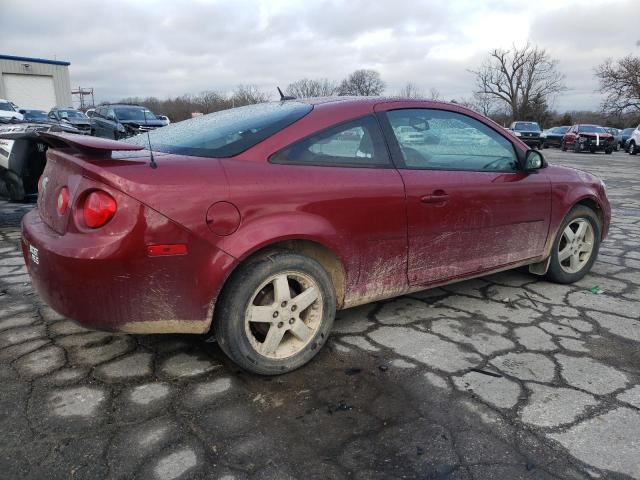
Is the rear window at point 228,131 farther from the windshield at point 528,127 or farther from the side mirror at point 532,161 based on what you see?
the windshield at point 528,127

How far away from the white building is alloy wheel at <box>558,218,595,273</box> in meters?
45.8

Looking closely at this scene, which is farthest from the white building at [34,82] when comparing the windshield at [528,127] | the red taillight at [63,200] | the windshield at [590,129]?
the red taillight at [63,200]

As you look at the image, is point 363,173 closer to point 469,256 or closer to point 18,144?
point 469,256

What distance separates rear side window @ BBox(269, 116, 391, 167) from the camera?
8.62 ft

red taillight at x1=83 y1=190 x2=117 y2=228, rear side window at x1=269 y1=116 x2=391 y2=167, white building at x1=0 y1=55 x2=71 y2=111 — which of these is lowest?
red taillight at x1=83 y1=190 x2=117 y2=228

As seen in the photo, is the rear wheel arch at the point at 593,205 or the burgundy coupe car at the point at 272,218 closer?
the burgundy coupe car at the point at 272,218

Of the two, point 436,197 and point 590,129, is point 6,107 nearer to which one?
point 436,197

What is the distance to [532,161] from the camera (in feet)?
11.9

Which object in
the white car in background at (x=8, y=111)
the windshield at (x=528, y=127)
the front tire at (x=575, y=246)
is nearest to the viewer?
the front tire at (x=575, y=246)

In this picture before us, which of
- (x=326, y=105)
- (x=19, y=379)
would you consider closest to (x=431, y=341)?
→ (x=326, y=105)

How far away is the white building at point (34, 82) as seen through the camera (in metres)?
40.0

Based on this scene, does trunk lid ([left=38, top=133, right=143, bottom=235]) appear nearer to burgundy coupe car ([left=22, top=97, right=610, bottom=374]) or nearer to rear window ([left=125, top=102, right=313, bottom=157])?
burgundy coupe car ([left=22, top=97, right=610, bottom=374])

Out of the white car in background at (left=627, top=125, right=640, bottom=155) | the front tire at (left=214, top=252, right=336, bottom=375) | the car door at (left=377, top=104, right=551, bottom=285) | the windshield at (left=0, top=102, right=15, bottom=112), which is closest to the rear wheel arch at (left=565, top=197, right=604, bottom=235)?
the car door at (left=377, top=104, right=551, bottom=285)

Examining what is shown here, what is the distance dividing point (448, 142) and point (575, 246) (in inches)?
64.8
